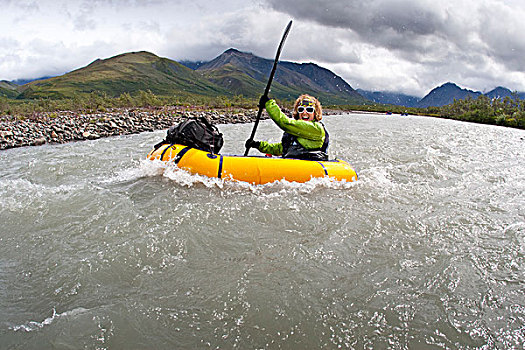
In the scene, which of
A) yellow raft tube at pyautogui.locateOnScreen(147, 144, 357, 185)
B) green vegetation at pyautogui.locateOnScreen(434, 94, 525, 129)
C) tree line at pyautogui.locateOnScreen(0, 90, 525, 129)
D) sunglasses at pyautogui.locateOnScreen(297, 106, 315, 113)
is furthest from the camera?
green vegetation at pyautogui.locateOnScreen(434, 94, 525, 129)

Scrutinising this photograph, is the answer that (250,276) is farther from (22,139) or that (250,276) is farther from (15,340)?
(22,139)

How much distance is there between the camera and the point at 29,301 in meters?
3.07

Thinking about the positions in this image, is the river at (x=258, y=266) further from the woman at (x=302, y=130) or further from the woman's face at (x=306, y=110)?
the woman's face at (x=306, y=110)

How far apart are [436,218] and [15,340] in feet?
20.1

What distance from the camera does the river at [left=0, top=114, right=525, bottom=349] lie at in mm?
2707

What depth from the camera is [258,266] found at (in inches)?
147

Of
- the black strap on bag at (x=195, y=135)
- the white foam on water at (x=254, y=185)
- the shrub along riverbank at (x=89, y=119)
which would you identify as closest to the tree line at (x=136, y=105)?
the shrub along riverbank at (x=89, y=119)

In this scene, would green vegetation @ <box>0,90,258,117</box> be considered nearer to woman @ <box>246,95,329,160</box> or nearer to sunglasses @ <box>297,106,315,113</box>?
woman @ <box>246,95,329,160</box>

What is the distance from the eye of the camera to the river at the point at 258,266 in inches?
107

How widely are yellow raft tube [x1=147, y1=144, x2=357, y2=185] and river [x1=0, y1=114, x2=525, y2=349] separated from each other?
23cm

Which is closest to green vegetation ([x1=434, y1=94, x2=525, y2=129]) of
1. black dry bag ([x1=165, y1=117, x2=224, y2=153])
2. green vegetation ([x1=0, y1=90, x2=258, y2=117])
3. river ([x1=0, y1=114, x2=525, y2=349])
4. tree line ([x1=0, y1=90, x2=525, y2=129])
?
tree line ([x1=0, y1=90, x2=525, y2=129])

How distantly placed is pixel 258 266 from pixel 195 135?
454 cm

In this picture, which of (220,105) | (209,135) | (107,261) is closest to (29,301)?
(107,261)

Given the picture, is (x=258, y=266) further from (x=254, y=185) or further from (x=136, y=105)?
(x=136, y=105)
